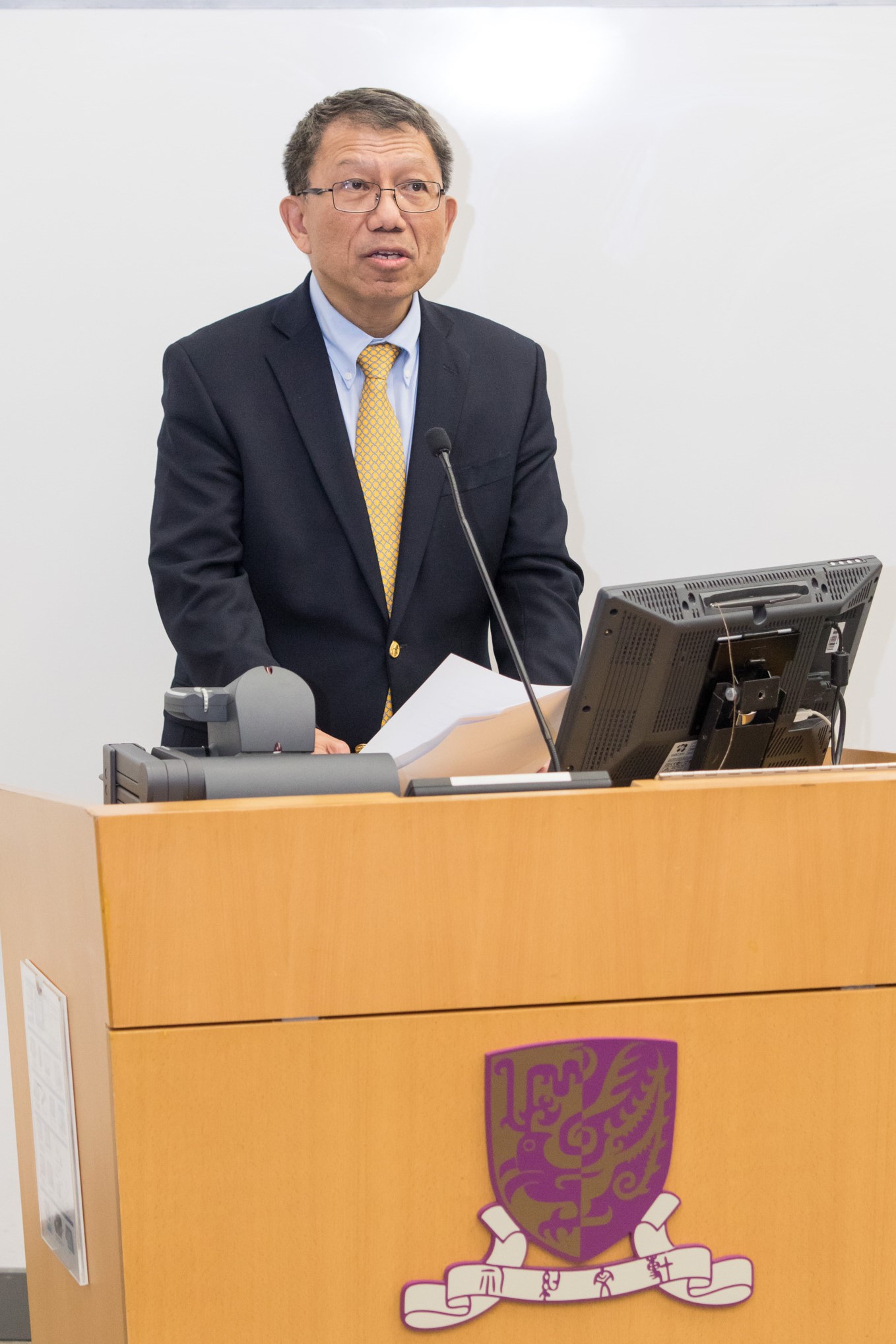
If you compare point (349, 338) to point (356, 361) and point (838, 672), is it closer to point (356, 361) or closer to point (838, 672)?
point (356, 361)

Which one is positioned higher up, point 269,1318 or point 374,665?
point 374,665

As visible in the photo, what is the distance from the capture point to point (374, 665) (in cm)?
204

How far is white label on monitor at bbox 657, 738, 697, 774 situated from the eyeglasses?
1033 mm

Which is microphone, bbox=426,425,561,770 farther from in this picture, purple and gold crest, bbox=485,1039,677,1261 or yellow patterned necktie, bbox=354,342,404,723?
yellow patterned necktie, bbox=354,342,404,723

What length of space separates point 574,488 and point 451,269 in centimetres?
51

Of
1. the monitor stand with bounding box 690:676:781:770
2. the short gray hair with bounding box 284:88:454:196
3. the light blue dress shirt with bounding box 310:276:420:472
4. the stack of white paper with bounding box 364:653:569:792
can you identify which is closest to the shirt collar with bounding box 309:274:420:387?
the light blue dress shirt with bounding box 310:276:420:472

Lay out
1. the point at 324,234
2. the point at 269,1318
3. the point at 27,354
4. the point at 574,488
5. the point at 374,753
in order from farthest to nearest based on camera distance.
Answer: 1. the point at 574,488
2. the point at 27,354
3. the point at 324,234
4. the point at 374,753
5. the point at 269,1318

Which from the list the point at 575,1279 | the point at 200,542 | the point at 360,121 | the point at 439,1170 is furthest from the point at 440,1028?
the point at 360,121

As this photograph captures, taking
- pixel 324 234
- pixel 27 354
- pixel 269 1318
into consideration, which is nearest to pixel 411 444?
pixel 324 234

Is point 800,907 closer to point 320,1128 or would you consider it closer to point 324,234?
point 320,1128

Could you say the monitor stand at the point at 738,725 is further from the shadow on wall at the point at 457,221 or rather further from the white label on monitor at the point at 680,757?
the shadow on wall at the point at 457,221

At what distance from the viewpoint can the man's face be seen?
190 cm

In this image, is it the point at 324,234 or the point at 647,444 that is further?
the point at 647,444

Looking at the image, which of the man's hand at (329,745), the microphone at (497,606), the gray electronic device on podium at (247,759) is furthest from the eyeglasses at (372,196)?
the gray electronic device on podium at (247,759)
